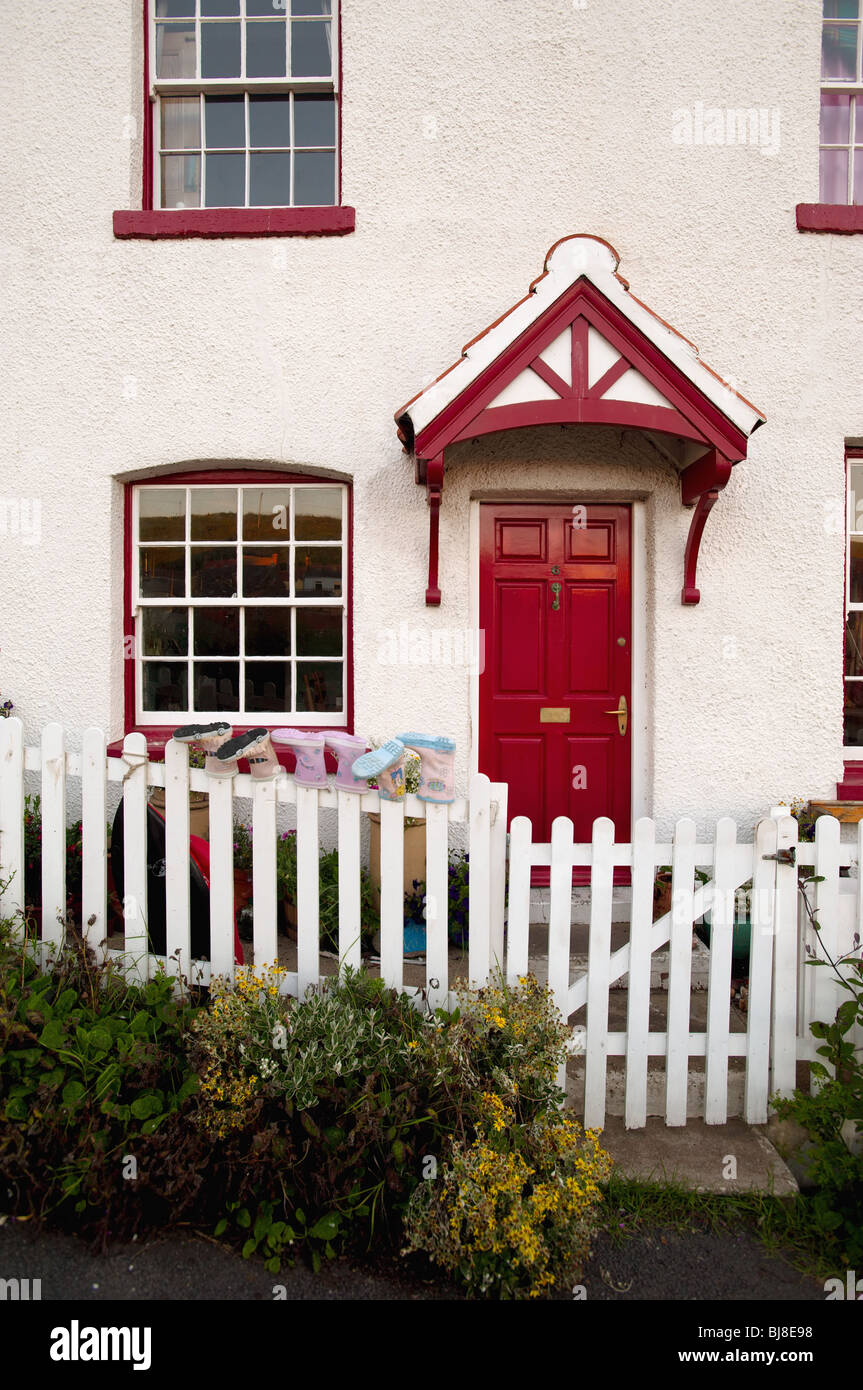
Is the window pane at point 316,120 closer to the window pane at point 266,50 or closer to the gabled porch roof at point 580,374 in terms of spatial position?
the window pane at point 266,50

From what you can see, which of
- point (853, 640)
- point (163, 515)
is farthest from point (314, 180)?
point (853, 640)

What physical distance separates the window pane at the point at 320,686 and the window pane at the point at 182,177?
3.06 metres

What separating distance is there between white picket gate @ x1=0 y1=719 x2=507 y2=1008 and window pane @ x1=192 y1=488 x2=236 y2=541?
7.01ft

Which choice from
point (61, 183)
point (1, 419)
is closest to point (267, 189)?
point (61, 183)

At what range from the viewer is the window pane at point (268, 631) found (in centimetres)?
513

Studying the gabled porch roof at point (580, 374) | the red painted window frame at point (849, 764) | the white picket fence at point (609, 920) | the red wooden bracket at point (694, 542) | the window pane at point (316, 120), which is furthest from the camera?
the window pane at point (316, 120)

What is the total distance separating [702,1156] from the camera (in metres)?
2.81

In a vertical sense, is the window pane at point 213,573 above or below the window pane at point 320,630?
above

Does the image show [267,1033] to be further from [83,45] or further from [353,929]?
[83,45]

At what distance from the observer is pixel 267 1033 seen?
2.67m

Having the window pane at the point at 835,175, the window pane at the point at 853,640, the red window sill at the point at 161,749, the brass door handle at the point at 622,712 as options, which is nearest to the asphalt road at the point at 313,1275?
the red window sill at the point at 161,749

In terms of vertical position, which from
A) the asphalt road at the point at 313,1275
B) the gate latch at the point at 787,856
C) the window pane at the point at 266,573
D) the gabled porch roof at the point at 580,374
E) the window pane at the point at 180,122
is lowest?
the asphalt road at the point at 313,1275

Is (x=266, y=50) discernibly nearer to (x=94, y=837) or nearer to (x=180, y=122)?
(x=180, y=122)

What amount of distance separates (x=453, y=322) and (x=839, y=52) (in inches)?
120
